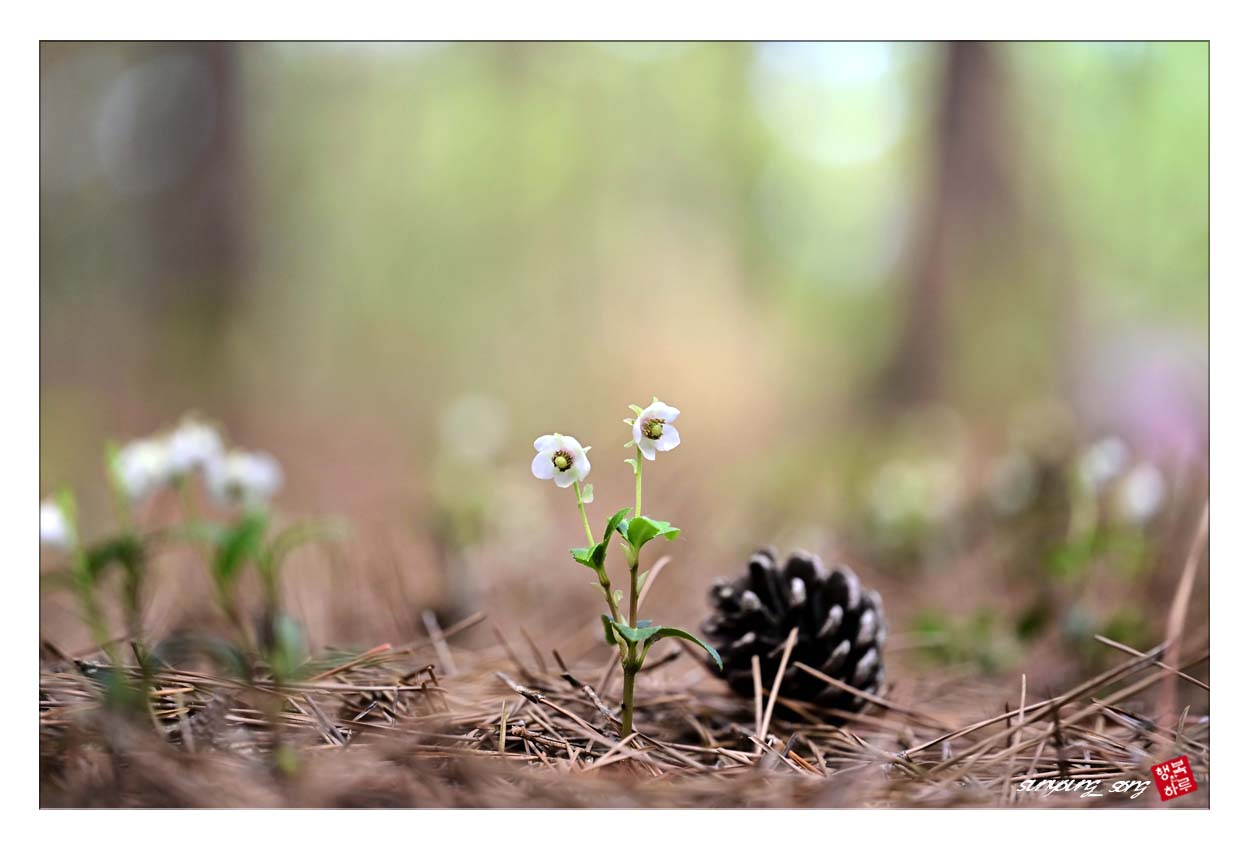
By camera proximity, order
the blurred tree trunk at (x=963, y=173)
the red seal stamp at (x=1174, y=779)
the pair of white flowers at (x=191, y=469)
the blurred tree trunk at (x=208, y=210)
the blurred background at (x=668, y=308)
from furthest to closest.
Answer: the blurred tree trunk at (x=208, y=210), the blurred tree trunk at (x=963, y=173), the blurred background at (x=668, y=308), the pair of white flowers at (x=191, y=469), the red seal stamp at (x=1174, y=779)

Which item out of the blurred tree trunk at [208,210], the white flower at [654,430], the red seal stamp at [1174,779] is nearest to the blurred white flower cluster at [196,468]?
the white flower at [654,430]

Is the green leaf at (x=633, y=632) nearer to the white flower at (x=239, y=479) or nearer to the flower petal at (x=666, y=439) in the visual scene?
the flower petal at (x=666, y=439)

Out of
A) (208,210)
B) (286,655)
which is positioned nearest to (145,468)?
(286,655)

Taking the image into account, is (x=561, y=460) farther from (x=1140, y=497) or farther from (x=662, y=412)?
(x=1140, y=497)

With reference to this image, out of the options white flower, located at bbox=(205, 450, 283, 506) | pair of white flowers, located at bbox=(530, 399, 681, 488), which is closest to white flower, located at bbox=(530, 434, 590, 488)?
pair of white flowers, located at bbox=(530, 399, 681, 488)

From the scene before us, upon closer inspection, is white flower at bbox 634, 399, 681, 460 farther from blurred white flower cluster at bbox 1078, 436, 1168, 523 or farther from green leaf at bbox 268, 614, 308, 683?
blurred white flower cluster at bbox 1078, 436, 1168, 523

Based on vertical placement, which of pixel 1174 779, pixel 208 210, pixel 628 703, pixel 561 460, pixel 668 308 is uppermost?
pixel 208 210
